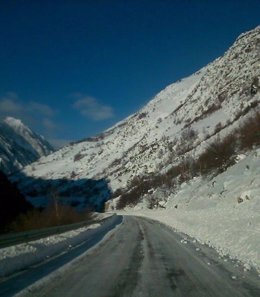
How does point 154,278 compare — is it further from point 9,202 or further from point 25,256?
point 9,202

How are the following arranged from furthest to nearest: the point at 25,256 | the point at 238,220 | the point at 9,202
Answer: the point at 9,202, the point at 238,220, the point at 25,256

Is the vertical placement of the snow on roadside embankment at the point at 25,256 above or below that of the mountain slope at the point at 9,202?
below

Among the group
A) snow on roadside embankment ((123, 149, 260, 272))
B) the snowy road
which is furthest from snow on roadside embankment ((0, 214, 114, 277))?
snow on roadside embankment ((123, 149, 260, 272))

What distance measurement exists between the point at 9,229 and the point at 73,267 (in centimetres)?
3171

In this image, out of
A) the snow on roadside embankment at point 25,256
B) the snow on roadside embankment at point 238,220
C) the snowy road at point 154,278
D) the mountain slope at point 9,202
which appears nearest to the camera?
the snowy road at point 154,278

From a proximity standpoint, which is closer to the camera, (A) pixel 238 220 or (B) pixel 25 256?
(B) pixel 25 256

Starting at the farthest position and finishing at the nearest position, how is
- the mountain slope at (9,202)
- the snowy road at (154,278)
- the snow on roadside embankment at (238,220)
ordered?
the mountain slope at (9,202), the snow on roadside embankment at (238,220), the snowy road at (154,278)

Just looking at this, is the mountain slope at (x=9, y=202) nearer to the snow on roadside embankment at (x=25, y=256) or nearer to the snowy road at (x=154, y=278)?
the snow on roadside embankment at (x=25, y=256)

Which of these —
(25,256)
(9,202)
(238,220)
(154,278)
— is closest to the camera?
(154,278)

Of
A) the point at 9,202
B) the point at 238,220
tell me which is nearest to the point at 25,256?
the point at 238,220

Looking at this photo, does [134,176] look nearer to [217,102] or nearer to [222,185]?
[217,102]

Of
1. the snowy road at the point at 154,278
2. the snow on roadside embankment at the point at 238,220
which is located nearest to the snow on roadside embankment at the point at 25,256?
the snowy road at the point at 154,278

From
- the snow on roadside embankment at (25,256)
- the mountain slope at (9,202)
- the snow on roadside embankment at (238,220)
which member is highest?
the mountain slope at (9,202)

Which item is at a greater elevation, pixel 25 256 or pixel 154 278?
pixel 25 256
